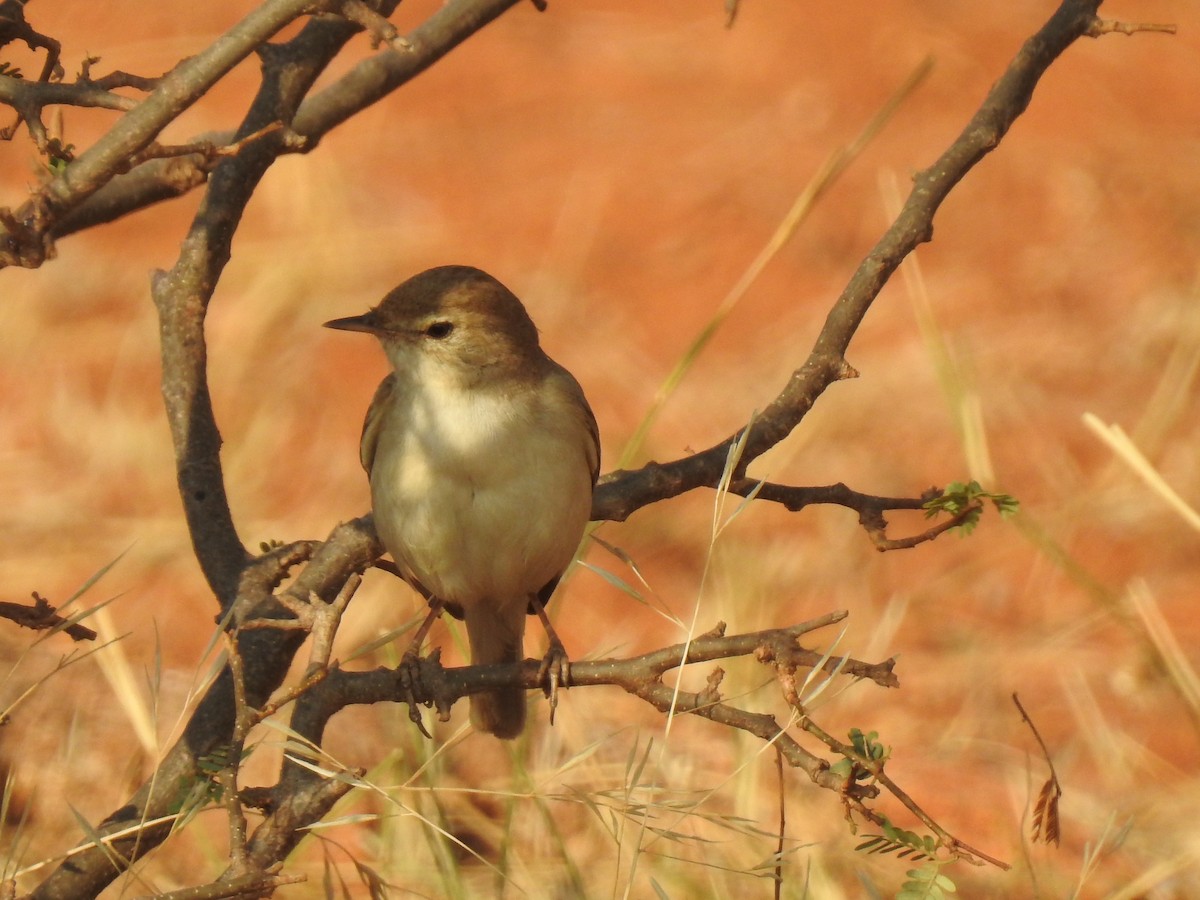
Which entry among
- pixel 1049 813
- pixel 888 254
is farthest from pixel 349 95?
pixel 1049 813

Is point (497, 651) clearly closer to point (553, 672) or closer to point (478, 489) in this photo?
point (478, 489)

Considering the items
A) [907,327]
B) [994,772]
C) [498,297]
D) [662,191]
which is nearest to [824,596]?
[994,772]

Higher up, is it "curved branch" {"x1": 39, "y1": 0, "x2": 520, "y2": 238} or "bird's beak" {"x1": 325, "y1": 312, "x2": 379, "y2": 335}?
"curved branch" {"x1": 39, "y1": 0, "x2": 520, "y2": 238}

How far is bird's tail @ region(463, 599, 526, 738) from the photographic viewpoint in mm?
4223

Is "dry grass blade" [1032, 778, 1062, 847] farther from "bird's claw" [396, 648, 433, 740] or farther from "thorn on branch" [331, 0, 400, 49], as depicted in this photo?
"thorn on branch" [331, 0, 400, 49]

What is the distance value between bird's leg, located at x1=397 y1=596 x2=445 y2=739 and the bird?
0.05ft

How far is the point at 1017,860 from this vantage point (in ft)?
16.9

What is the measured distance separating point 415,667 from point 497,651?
1.00 metres

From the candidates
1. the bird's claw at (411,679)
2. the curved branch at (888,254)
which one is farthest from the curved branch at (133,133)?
the curved branch at (888,254)

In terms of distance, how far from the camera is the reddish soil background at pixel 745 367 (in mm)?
5758

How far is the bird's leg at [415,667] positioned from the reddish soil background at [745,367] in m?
0.52

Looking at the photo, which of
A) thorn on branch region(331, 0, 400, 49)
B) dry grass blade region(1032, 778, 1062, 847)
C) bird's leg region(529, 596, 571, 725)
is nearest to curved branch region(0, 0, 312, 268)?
thorn on branch region(331, 0, 400, 49)

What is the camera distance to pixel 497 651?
14.5ft

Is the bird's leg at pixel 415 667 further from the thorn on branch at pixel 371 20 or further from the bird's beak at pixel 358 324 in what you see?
the thorn on branch at pixel 371 20
